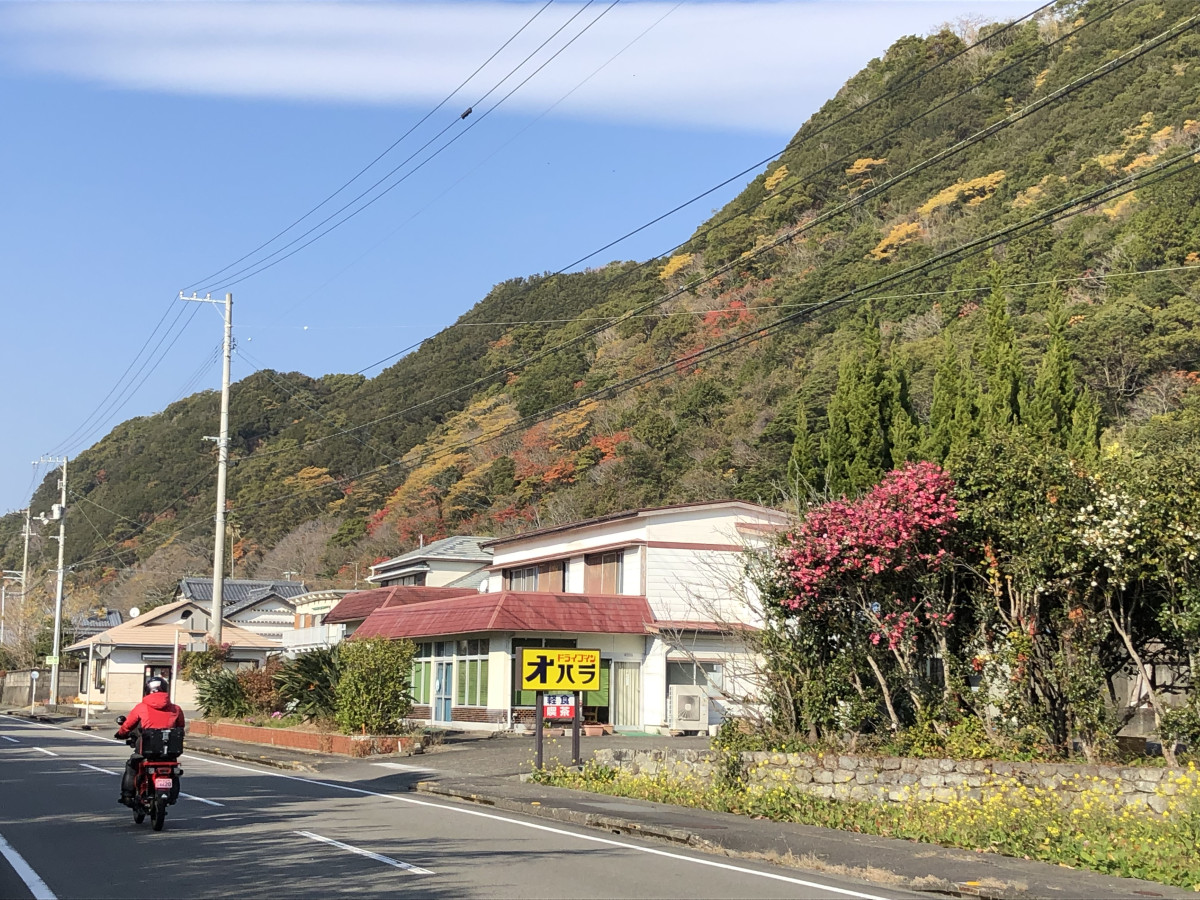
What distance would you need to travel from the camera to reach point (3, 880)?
35.5ft

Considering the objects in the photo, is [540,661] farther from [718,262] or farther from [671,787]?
[718,262]

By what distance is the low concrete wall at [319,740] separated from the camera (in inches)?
1077

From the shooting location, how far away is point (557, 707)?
21.4 meters

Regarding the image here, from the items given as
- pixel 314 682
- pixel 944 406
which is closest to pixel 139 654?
pixel 314 682

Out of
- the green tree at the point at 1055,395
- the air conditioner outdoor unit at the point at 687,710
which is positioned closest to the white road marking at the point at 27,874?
the air conditioner outdoor unit at the point at 687,710

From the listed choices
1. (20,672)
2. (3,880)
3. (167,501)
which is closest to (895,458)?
(3,880)

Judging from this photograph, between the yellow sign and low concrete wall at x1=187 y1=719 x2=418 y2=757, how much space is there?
281 inches

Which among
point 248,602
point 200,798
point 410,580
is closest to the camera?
point 200,798

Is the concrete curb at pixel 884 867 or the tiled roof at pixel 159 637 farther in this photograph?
the tiled roof at pixel 159 637

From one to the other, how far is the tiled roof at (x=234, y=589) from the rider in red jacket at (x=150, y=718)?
198 ft

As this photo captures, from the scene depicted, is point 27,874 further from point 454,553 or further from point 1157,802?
point 454,553

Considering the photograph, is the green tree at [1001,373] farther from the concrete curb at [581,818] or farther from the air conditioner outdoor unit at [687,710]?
the concrete curb at [581,818]

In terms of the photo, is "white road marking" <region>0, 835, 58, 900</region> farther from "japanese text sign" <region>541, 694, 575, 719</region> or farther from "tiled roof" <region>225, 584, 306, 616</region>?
"tiled roof" <region>225, 584, 306, 616</region>

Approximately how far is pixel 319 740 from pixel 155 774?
1520 cm
